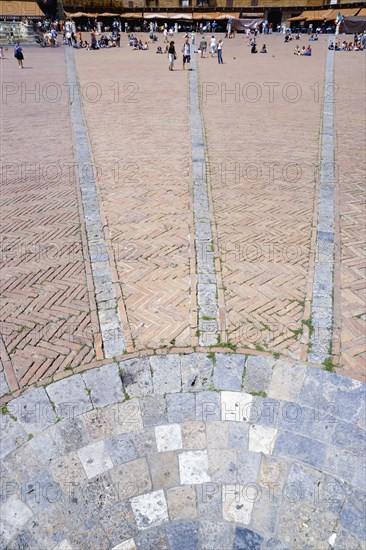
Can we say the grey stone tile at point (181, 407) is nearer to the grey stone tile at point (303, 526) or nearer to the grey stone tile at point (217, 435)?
the grey stone tile at point (217, 435)

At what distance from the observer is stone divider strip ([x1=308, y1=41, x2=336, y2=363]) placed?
14.7 feet

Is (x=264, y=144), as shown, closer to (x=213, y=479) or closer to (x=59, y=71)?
(x=213, y=479)

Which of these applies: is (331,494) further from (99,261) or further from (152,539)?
(99,261)

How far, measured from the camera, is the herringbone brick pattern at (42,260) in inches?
176

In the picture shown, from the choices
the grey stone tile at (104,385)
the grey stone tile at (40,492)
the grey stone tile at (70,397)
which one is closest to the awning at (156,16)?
the grey stone tile at (104,385)

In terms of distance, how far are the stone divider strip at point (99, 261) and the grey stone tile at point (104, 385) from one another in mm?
222

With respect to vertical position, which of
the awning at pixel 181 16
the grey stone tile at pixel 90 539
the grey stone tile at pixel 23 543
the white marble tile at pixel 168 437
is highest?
the awning at pixel 181 16

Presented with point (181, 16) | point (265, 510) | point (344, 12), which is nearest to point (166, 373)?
point (265, 510)

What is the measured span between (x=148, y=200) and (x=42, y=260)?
253cm

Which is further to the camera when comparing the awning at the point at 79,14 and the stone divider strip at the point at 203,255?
the awning at the point at 79,14

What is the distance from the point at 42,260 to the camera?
5957 millimetres

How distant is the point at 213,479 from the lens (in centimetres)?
334

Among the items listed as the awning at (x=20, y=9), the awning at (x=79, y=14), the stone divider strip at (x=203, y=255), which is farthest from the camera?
the awning at (x=79, y=14)

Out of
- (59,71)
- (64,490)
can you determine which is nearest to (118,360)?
(64,490)
